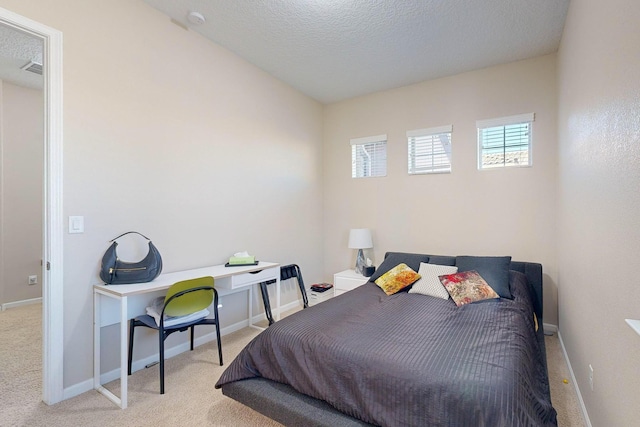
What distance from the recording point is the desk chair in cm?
220

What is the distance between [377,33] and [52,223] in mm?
3002

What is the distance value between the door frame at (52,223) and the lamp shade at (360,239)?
118 inches

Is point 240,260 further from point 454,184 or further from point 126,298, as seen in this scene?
point 454,184

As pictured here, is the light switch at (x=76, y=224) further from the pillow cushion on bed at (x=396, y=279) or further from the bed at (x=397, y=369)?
the pillow cushion on bed at (x=396, y=279)

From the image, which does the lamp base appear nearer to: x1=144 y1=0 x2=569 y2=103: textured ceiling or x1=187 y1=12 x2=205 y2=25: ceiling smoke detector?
x1=144 y1=0 x2=569 y2=103: textured ceiling

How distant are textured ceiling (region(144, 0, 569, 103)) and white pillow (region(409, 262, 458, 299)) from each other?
2.22 meters

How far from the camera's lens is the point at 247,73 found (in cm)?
352

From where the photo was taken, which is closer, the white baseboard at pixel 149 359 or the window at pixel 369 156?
the white baseboard at pixel 149 359

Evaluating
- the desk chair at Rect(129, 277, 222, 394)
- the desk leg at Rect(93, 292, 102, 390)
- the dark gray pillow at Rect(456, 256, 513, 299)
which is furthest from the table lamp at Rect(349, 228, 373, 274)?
the desk leg at Rect(93, 292, 102, 390)

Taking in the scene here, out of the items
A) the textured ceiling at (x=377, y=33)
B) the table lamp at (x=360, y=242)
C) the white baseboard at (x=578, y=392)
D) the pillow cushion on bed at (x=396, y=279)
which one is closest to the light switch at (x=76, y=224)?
the textured ceiling at (x=377, y=33)

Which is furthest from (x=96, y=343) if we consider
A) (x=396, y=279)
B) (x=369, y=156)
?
(x=369, y=156)

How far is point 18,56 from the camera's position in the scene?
3309mm

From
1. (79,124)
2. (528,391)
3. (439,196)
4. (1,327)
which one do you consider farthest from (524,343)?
(1,327)

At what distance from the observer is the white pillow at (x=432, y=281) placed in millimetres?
2807
